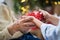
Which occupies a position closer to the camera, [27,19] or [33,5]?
[27,19]

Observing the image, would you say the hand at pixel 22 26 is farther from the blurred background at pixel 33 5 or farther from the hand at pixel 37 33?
the blurred background at pixel 33 5

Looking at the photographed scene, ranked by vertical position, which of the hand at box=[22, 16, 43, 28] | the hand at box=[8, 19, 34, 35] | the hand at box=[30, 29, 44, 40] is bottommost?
the hand at box=[30, 29, 44, 40]

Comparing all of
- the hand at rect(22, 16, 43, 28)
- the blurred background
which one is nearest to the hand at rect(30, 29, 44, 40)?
the hand at rect(22, 16, 43, 28)

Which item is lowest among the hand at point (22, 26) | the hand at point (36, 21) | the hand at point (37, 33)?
the hand at point (37, 33)

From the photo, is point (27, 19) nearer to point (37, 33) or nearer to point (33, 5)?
point (37, 33)

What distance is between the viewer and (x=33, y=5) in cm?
260

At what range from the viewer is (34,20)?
96cm

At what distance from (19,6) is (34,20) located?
1635 millimetres

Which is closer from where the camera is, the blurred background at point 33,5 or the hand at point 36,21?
the hand at point 36,21

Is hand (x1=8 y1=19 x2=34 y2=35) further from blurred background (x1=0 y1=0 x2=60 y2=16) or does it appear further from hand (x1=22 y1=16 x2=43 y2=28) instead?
blurred background (x1=0 y1=0 x2=60 y2=16)

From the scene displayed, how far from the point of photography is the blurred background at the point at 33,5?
253 centimetres

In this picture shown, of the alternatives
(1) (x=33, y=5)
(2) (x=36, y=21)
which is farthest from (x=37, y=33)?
(1) (x=33, y=5)

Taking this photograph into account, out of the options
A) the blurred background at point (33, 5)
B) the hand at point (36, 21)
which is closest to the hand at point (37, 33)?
the hand at point (36, 21)

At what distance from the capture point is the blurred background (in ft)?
8.31
